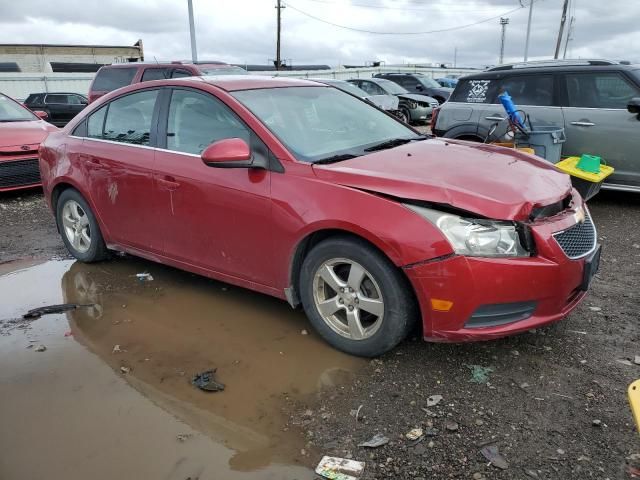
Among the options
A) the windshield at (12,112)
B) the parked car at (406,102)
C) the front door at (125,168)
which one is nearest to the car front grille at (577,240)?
the front door at (125,168)

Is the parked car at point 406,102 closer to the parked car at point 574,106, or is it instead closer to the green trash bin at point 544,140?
the parked car at point 574,106

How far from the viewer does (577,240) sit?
10.7 ft

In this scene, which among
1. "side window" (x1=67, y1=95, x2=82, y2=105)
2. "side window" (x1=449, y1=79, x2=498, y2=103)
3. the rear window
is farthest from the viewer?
"side window" (x1=67, y1=95, x2=82, y2=105)

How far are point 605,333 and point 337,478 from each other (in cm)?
221

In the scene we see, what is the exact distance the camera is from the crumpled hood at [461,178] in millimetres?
3020

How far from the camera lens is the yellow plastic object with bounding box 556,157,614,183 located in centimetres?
622

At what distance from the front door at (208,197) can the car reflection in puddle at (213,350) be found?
395mm

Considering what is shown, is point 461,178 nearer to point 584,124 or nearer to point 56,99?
point 584,124

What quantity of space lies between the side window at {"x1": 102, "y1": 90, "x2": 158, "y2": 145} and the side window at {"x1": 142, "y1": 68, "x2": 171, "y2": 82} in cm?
555

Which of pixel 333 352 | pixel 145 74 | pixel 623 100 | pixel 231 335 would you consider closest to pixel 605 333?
pixel 333 352

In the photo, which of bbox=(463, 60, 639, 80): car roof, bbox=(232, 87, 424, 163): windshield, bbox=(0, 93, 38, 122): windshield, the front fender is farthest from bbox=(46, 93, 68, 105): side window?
the front fender

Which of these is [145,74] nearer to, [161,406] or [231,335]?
[231,335]

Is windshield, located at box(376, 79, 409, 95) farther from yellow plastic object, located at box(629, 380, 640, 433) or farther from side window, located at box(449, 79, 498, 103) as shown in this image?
yellow plastic object, located at box(629, 380, 640, 433)

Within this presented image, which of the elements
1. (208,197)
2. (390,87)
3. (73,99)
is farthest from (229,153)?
(73,99)
